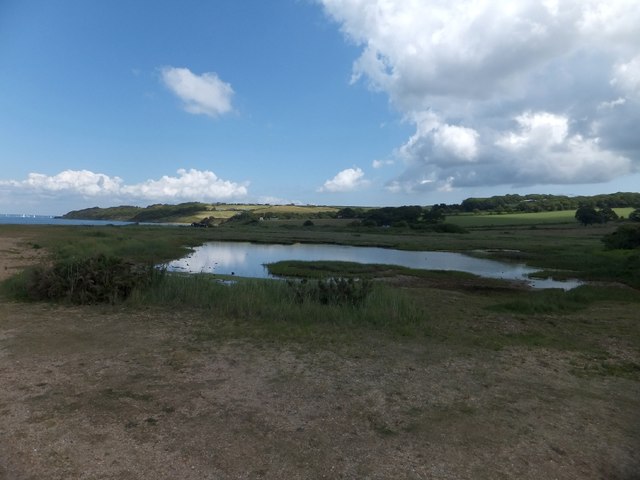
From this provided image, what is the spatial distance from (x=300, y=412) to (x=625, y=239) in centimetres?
3639

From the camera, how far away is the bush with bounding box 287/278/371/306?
508 inches

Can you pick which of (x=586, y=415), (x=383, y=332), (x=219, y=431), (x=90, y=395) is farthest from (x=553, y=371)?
(x=90, y=395)

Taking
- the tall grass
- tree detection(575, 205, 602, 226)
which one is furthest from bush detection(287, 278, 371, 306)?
tree detection(575, 205, 602, 226)

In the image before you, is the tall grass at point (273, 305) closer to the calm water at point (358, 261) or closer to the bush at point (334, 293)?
the bush at point (334, 293)

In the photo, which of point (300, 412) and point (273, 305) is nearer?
point (300, 412)

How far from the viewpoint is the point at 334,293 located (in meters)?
13.1

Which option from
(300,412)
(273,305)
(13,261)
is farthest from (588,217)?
(300,412)

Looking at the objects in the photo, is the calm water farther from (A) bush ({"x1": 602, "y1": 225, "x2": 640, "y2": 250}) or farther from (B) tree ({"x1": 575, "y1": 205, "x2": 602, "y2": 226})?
(B) tree ({"x1": 575, "y1": 205, "x2": 602, "y2": 226})

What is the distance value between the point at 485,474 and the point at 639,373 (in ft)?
17.7

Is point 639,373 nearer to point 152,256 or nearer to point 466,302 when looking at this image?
point 466,302

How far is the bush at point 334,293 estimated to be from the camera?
42.4ft

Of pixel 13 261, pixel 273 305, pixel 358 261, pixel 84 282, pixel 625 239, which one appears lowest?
pixel 358 261

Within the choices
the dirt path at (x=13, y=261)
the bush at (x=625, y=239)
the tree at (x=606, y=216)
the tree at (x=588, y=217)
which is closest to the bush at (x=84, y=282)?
the dirt path at (x=13, y=261)

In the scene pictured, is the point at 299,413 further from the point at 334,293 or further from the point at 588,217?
the point at 588,217
